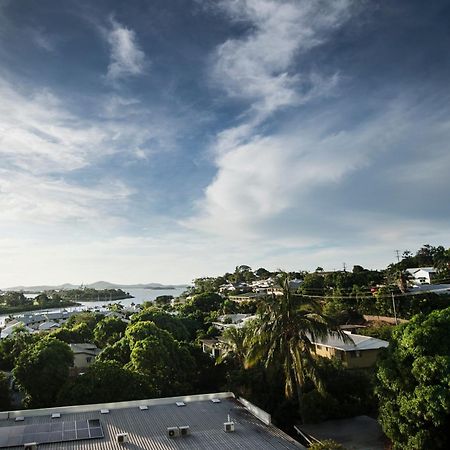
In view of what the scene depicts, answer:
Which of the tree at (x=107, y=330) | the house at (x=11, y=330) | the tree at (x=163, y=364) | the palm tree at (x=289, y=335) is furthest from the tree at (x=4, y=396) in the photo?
the house at (x=11, y=330)

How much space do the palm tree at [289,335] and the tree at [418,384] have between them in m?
4.60

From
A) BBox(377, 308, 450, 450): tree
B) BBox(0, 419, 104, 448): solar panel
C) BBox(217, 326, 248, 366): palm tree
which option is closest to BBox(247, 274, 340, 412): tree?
BBox(377, 308, 450, 450): tree

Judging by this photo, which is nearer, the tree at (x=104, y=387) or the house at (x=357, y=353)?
the tree at (x=104, y=387)

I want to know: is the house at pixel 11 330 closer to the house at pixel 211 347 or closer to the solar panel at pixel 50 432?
the house at pixel 211 347

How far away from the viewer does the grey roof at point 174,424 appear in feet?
54.5

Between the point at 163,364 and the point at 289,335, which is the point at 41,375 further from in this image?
the point at 289,335

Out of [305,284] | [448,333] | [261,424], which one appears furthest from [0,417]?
[305,284]

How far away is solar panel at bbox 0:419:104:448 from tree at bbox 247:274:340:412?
8726 millimetres

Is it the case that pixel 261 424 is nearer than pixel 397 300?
Yes

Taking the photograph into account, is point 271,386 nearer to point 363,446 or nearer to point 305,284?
point 363,446

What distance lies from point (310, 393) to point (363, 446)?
4.62 metres

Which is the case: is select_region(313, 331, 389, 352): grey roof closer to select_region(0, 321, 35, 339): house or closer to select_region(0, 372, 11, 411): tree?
select_region(0, 372, 11, 411): tree

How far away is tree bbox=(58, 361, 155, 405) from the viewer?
81.8ft

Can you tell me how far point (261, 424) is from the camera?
19.3 meters
